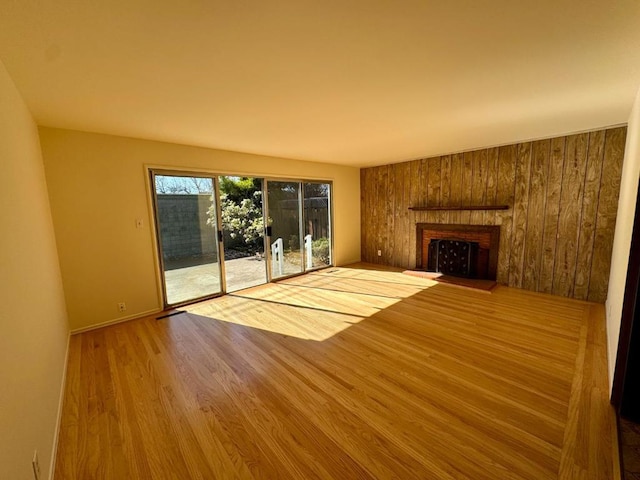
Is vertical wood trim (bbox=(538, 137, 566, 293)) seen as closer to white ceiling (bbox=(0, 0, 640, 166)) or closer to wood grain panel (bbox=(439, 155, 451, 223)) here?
white ceiling (bbox=(0, 0, 640, 166))

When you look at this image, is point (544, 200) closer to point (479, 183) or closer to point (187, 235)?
point (479, 183)

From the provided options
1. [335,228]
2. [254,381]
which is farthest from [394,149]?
[254,381]

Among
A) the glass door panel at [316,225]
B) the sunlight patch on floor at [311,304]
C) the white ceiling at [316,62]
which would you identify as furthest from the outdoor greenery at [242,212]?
the white ceiling at [316,62]

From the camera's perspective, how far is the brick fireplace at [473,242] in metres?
4.46

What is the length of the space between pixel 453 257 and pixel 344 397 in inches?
152

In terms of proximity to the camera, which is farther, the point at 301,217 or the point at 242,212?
the point at 301,217

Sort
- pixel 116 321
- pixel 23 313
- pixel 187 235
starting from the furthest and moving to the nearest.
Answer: pixel 187 235 → pixel 116 321 → pixel 23 313

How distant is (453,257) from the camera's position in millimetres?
4887

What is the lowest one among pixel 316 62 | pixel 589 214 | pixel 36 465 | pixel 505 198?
pixel 36 465

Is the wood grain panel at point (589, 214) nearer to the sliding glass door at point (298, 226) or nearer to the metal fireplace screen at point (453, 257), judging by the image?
the metal fireplace screen at point (453, 257)

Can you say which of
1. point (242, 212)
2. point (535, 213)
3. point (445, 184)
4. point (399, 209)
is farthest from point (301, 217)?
point (535, 213)

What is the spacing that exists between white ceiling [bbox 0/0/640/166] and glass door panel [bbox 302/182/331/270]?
2.45 metres

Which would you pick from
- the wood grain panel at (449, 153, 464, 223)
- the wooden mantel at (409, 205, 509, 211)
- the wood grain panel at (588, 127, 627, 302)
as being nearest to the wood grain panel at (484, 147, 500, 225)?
the wooden mantel at (409, 205, 509, 211)

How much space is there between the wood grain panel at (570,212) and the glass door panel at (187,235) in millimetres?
5111
